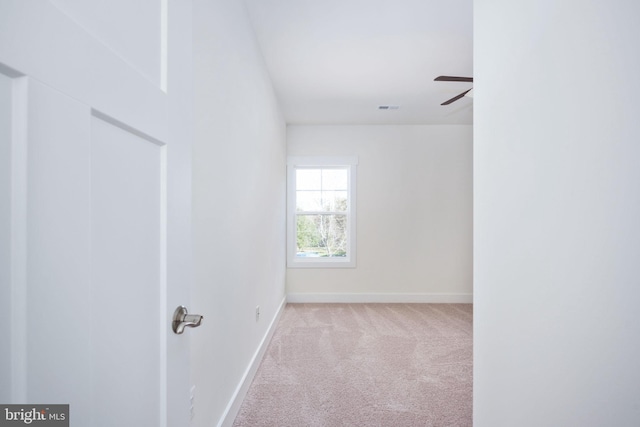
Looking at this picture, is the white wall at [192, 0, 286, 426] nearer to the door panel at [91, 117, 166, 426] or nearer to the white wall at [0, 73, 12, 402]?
the door panel at [91, 117, 166, 426]

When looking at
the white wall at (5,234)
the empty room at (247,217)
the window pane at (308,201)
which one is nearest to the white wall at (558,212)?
the empty room at (247,217)

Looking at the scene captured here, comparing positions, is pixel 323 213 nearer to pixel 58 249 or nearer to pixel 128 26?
pixel 128 26

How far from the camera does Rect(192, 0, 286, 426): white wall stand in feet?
5.25

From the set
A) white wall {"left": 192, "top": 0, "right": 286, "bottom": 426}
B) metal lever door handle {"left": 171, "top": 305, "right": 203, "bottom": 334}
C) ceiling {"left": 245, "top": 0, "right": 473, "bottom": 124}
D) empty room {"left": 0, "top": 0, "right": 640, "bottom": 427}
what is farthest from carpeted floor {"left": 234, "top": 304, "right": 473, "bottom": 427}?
ceiling {"left": 245, "top": 0, "right": 473, "bottom": 124}

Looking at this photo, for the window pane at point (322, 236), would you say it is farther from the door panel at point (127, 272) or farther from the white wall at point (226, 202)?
the door panel at point (127, 272)

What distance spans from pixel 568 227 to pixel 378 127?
4.73m

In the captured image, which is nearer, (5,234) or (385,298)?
(5,234)

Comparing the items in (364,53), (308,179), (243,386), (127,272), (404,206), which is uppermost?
(364,53)

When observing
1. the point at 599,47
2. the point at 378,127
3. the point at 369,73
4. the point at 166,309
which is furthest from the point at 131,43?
the point at 378,127

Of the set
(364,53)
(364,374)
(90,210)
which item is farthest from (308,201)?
(90,210)

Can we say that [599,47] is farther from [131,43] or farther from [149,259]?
→ [149,259]

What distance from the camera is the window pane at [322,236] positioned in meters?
5.56

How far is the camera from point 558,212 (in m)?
1.02

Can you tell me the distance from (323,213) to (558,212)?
179 inches
